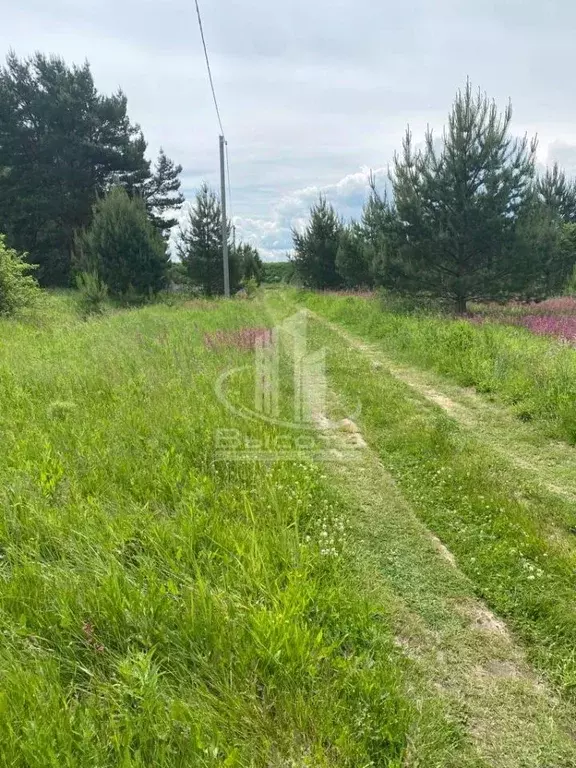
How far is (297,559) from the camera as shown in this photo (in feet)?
7.84

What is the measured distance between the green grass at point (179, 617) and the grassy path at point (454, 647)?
0.41 ft

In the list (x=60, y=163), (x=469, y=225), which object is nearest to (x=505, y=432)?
(x=469, y=225)

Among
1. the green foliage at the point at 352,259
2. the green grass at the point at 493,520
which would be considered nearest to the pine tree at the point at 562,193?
the green foliage at the point at 352,259

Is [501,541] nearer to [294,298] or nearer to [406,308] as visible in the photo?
[406,308]

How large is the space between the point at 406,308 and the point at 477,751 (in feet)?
43.0

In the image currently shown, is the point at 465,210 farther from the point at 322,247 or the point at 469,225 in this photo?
the point at 322,247

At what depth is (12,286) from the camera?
1162cm

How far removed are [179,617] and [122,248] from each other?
18.7 m

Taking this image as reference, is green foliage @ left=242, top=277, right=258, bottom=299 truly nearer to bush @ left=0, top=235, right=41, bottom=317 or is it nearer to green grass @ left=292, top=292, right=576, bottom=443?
bush @ left=0, top=235, right=41, bottom=317

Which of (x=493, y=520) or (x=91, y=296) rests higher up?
(x=91, y=296)

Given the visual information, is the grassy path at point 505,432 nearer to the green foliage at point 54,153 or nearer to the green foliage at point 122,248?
the green foliage at point 122,248

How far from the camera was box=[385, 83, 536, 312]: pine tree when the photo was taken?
482 inches

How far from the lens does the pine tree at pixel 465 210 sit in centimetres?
1224

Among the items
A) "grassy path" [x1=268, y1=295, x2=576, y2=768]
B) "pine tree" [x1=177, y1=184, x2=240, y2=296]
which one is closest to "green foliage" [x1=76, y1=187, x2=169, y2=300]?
"pine tree" [x1=177, y1=184, x2=240, y2=296]
